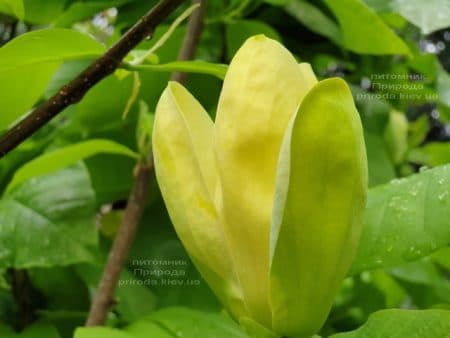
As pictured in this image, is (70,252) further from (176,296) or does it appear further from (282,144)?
(282,144)

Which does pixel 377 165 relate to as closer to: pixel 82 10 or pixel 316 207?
pixel 82 10

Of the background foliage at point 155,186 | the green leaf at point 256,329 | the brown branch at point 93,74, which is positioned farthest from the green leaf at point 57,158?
the green leaf at point 256,329

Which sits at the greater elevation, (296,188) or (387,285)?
(296,188)

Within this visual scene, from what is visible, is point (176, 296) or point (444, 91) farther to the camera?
point (444, 91)

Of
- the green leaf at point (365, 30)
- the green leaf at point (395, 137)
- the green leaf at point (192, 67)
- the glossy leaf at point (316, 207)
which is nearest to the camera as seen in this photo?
the glossy leaf at point (316, 207)

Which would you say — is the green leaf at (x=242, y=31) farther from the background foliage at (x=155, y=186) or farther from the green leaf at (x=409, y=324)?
the green leaf at (x=409, y=324)

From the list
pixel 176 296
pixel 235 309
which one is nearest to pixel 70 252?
pixel 176 296

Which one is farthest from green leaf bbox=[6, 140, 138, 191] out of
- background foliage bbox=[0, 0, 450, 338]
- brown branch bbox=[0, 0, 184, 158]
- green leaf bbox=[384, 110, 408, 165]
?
green leaf bbox=[384, 110, 408, 165]
